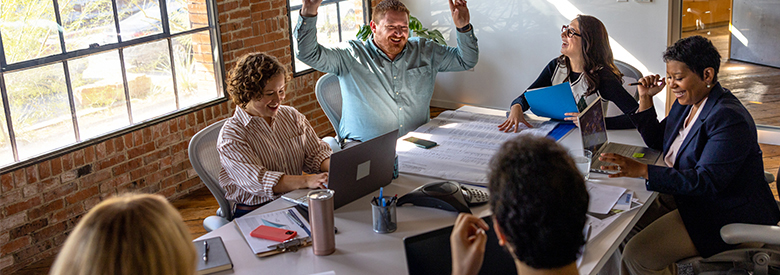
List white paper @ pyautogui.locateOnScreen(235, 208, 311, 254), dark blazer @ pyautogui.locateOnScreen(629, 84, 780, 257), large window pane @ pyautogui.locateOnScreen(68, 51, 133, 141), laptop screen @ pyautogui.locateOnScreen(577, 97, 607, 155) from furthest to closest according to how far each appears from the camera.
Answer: large window pane @ pyautogui.locateOnScreen(68, 51, 133, 141), laptop screen @ pyautogui.locateOnScreen(577, 97, 607, 155), dark blazer @ pyautogui.locateOnScreen(629, 84, 780, 257), white paper @ pyautogui.locateOnScreen(235, 208, 311, 254)

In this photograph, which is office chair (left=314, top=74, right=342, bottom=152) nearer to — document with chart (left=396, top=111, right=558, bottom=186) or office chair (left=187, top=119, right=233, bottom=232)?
document with chart (left=396, top=111, right=558, bottom=186)

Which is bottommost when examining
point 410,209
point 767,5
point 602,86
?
point 410,209

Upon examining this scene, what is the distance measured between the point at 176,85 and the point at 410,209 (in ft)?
8.09

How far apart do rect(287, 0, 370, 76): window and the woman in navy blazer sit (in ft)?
10.3

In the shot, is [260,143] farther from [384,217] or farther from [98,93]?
[98,93]

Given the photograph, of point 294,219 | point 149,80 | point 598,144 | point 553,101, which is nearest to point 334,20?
point 149,80

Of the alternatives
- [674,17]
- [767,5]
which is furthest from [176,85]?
[767,5]

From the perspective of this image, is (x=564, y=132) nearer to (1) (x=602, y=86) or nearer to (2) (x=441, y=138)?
(1) (x=602, y=86)

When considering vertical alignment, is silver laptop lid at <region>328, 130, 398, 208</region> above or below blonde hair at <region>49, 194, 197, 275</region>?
below

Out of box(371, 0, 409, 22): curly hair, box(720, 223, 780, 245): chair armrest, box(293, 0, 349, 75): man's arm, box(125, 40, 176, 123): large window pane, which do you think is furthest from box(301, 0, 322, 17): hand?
box(720, 223, 780, 245): chair armrest

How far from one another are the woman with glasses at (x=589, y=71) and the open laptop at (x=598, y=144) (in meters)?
0.32

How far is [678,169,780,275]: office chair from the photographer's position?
6.15ft

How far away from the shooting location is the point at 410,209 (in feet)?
6.61

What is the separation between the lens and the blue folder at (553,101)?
2.76m
